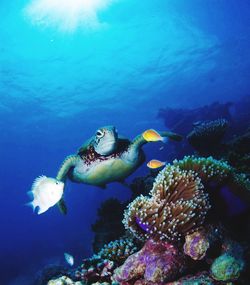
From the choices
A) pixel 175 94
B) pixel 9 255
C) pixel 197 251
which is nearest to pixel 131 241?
pixel 197 251

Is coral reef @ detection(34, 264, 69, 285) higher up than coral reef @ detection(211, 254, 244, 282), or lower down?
higher up

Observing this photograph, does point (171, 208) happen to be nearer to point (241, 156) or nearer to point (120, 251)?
point (120, 251)

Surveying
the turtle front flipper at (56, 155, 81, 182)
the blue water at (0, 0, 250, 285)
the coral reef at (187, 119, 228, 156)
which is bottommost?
the coral reef at (187, 119, 228, 156)

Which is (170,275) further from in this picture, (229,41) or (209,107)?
(229,41)

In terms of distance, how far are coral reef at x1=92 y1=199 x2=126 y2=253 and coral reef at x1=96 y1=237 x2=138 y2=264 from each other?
8.51 feet

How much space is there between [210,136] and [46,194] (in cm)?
656

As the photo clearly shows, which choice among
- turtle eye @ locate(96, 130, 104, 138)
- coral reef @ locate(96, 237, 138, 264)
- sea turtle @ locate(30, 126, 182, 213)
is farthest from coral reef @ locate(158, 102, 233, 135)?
coral reef @ locate(96, 237, 138, 264)

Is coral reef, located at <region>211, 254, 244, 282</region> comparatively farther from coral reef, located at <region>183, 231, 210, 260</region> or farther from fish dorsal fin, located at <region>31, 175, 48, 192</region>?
fish dorsal fin, located at <region>31, 175, 48, 192</region>

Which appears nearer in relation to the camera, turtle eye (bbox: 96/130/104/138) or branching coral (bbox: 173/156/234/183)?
branching coral (bbox: 173/156/234/183)

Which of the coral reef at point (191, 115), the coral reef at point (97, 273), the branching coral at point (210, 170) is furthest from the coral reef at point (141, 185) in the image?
the coral reef at point (191, 115)

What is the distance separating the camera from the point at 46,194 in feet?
12.6

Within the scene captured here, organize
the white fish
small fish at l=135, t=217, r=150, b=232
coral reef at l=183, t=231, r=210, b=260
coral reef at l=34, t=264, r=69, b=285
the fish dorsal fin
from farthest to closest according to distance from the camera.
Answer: coral reef at l=34, t=264, r=69, b=285
the fish dorsal fin
the white fish
small fish at l=135, t=217, r=150, b=232
coral reef at l=183, t=231, r=210, b=260

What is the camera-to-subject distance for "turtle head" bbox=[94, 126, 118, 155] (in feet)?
17.8

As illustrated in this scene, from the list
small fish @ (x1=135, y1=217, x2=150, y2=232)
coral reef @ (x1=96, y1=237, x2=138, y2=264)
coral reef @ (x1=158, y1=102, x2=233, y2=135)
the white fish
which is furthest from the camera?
coral reef @ (x1=158, y1=102, x2=233, y2=135)
